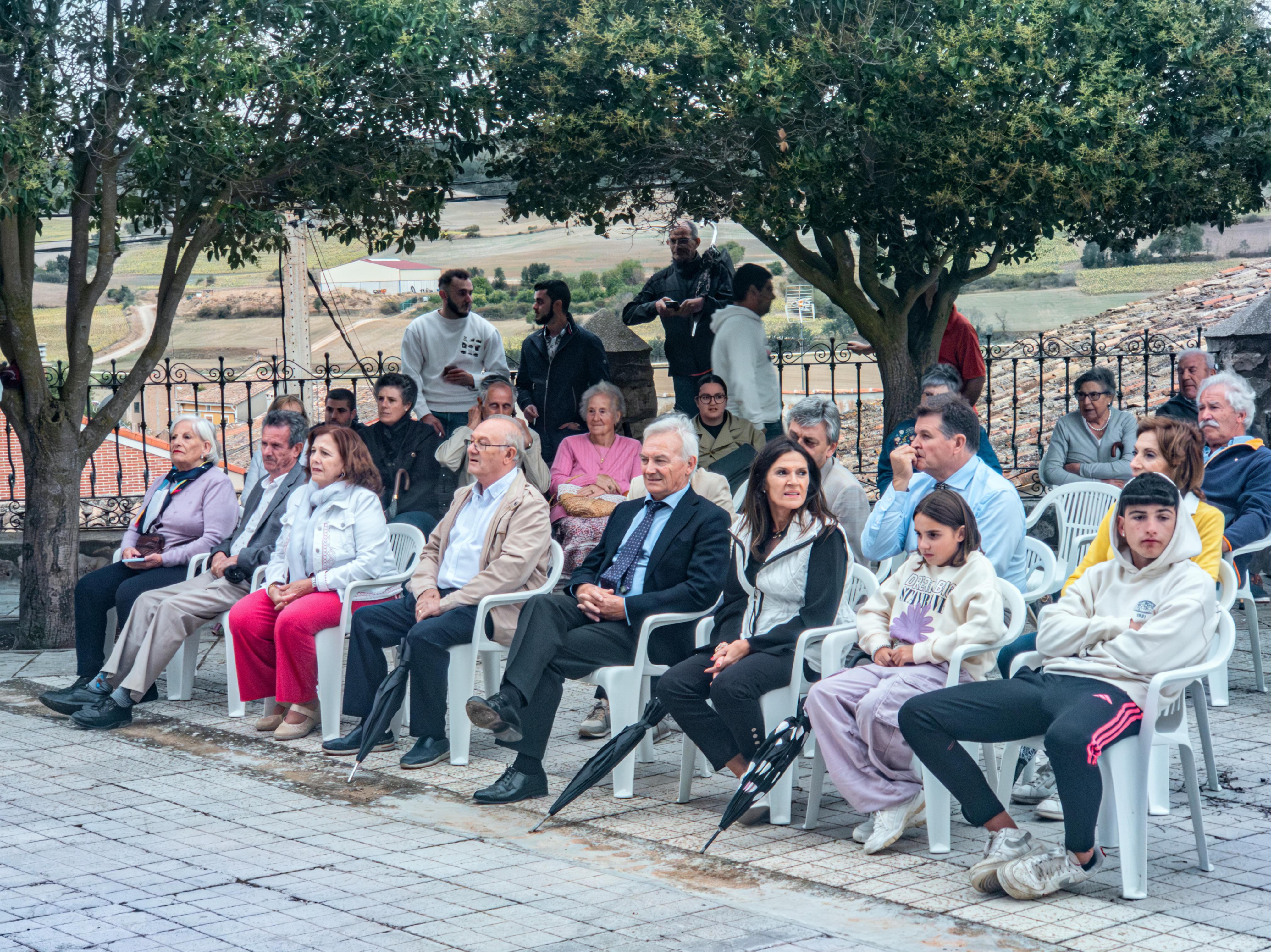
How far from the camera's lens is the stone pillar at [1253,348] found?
916 cm

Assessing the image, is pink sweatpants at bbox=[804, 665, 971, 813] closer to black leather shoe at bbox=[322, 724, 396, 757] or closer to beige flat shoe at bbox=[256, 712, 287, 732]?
black leather shoe at bbox=[322, 724, 396, 757]

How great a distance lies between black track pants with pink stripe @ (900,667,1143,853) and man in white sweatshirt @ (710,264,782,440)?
408 cm

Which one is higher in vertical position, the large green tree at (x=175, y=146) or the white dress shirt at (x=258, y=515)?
the large green tree at (x=175, y=146)

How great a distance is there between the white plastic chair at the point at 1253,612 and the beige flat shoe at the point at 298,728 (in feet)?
14.0

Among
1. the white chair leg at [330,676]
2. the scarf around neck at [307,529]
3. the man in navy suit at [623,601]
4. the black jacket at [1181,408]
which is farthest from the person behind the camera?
the black jacket at [1181,408]

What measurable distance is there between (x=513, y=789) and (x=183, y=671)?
8.88 ft

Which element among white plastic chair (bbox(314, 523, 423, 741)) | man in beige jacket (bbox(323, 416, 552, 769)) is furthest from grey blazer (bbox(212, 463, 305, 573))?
man in beige jacket (bbox(323, 416, 552, 769))

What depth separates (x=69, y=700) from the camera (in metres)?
6.89

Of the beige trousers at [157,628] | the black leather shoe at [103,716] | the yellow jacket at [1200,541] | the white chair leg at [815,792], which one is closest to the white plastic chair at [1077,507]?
the yellow jacket at [1200,541]

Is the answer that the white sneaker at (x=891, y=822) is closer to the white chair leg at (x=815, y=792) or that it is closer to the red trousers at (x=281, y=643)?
the white chair leg at (x=815, y=792)

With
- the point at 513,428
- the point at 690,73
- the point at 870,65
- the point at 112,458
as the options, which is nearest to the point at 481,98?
the point at 690,73

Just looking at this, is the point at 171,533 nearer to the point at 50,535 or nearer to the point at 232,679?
the point at 232,679

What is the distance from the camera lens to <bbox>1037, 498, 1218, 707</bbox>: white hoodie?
4238mm

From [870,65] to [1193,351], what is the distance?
2531 mm
